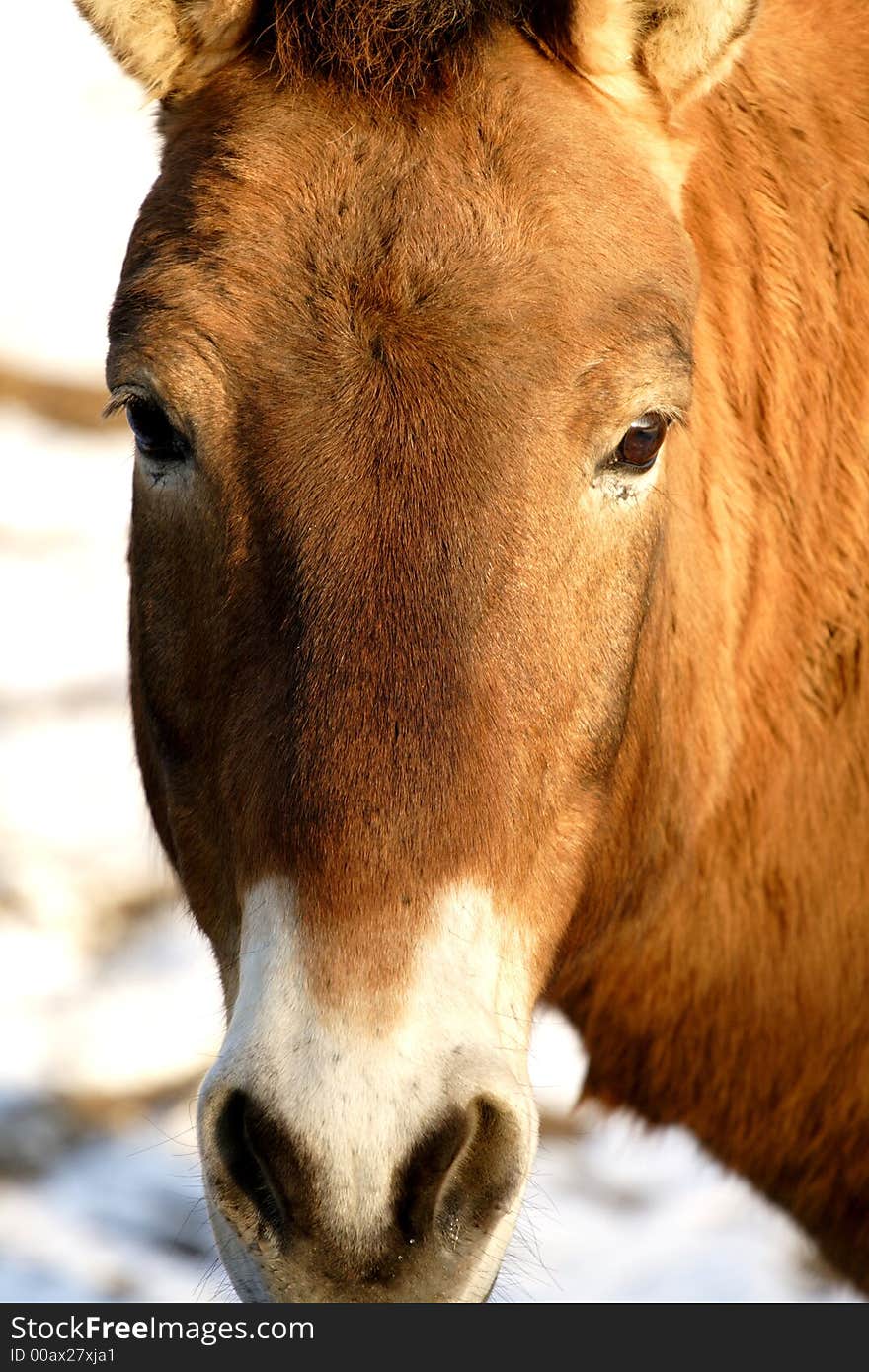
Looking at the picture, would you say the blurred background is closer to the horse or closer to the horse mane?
the horse

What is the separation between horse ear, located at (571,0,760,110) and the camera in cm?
278

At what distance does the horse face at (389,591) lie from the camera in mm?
2105

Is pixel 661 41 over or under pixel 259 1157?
over

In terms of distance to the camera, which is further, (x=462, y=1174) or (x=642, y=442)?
(x=642, y=442)

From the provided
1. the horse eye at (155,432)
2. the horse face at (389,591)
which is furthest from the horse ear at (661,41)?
the horse eye at (155,432)

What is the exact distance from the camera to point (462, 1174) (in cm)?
219

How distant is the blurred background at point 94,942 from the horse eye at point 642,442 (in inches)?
69.8

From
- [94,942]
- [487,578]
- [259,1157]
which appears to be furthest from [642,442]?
[94,942]

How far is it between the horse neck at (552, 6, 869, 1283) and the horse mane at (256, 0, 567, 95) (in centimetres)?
66

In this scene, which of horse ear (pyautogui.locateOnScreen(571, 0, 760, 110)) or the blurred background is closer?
horse ear (pyautogui.locateOnScreen(571, 0, 760, 110))

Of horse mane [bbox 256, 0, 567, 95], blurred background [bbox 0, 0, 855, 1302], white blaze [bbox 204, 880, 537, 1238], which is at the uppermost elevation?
horse mane [bbox 256, 0, 567, 95]

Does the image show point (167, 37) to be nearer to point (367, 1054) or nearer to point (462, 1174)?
point (367, 1054)

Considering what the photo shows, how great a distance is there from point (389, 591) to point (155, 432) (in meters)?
0.60

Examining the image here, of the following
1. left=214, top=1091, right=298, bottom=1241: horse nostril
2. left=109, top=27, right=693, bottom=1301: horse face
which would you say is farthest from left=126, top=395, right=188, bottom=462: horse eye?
left=214, top=1091, right=298, bottom=1241: horse nostril
